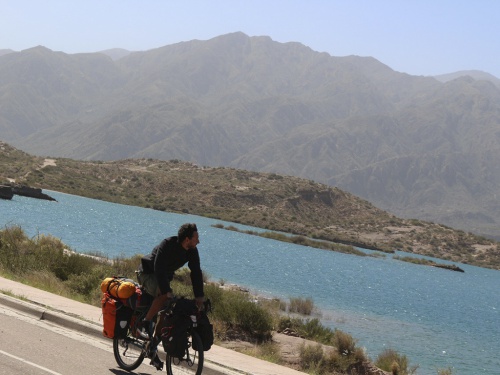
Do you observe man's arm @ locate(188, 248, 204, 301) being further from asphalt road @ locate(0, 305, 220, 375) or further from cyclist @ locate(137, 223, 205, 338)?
asphalt road @ locate(0, 305, 220, 375)

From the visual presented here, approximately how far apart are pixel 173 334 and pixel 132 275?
45.3 feet

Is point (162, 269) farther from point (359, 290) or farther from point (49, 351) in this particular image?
point (359, 290)

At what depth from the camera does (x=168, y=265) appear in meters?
10.1

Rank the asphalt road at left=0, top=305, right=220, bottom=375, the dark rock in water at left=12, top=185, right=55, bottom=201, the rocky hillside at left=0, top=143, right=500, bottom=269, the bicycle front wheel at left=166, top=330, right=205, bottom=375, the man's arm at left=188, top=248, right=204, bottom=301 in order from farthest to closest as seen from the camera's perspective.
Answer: the rocky hillside at left=0, top=143, right=500, bottom=269 → the dark rock in water at left=12, top=185, right=55, bottom=201 → the man's arm at left=188, top=248, right=204, bottom=301 → the asphalt road at left=0, top=305, right=220, bottom=375 → the bicycle front wheel at left=166, top=330, right=205, bottom=375

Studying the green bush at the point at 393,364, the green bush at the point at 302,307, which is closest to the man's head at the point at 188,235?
the green bush at the point at 393,364

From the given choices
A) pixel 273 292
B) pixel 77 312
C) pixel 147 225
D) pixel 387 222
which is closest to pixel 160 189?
pixel 387 222

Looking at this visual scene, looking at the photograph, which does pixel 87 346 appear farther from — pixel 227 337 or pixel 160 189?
pixel 160 189

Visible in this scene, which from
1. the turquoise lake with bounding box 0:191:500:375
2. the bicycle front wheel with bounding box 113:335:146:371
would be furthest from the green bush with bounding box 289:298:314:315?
the bicycle front wheel with bounding box 113:335:146:371

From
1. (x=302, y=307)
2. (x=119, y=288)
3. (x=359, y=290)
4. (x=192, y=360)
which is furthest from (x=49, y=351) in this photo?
(x=359, y=290)

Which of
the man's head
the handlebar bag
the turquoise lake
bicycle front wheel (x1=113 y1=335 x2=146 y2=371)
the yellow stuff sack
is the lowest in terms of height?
the turquoise lake

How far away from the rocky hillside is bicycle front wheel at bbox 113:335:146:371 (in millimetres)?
94919

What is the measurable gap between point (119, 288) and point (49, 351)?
56.1 inches

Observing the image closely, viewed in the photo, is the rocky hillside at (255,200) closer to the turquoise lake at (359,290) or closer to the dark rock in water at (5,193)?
the dark rock in water at (5,193)

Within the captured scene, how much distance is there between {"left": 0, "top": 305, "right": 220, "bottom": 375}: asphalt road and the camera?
9.92 meters
